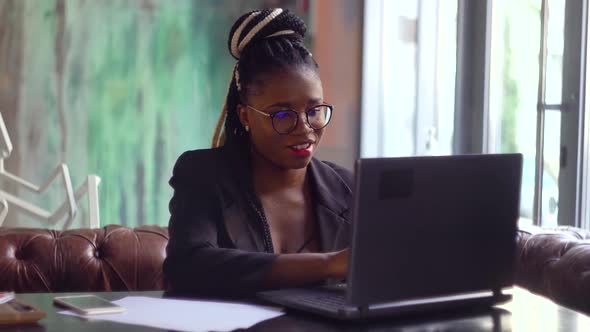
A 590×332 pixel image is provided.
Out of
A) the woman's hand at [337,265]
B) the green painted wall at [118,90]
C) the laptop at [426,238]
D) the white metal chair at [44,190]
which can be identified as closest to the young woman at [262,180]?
the woman's hand at [337,265]

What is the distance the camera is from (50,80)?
3.96 m

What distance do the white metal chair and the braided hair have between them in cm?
186

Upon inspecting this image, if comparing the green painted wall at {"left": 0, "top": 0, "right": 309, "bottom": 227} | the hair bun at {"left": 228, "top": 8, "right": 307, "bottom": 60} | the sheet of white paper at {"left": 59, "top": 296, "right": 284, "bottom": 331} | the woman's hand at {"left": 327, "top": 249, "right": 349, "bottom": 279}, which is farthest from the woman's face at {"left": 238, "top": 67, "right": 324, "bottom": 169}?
the green painted wall at {"left": 0, "top": 0, "right": 309, "bottom": 227}

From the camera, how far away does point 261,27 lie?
187 cm

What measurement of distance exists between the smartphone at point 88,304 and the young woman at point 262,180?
0.66ft

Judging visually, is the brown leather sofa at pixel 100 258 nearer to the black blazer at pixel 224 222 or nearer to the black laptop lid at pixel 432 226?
the black blazer at pixel 224 222

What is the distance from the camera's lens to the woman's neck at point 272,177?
1826 millimetres

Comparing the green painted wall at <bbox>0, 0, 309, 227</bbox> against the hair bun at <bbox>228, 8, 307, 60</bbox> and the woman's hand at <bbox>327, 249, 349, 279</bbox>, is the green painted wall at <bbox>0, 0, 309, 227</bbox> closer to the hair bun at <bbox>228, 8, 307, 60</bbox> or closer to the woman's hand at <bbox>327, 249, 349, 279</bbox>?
the hair bun at <bbox>228, 8, 307, 60</bbox>

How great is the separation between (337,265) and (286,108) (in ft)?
1.35

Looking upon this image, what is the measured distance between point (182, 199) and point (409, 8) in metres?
2.79

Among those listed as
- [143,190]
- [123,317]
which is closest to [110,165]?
[143,190]

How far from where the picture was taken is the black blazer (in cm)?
156

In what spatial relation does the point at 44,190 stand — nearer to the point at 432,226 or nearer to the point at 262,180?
the point at 262,180

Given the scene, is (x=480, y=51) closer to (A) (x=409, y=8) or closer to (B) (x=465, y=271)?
(A) (x=409, y=8)
